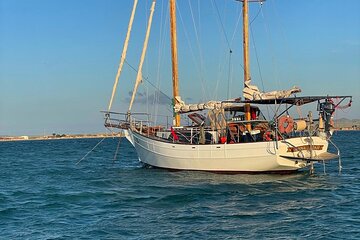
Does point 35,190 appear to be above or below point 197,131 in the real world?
below

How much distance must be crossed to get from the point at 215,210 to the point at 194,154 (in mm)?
11353

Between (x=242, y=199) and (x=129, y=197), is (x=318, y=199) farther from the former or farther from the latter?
(x=129, y=197)

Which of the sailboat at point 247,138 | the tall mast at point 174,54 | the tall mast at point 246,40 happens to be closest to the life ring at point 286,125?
the sailboat at point 247,138

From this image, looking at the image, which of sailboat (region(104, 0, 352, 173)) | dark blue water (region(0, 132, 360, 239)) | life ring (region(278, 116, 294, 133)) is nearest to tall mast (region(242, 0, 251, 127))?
sailboat (region(104, 0, 352, 173))

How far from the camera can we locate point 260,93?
29094 mm

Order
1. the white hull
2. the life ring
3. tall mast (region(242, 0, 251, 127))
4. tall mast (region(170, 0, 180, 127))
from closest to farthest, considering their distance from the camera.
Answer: the life ring → the white hull → tall mast (region(242, 0, 251, 127)) → tall mast (region(170, 0, 180, 127))

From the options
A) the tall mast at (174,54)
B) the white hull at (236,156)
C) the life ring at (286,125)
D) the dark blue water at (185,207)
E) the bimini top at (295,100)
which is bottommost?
the dark blue water at (185,207)

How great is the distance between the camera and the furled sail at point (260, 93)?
2686 cm

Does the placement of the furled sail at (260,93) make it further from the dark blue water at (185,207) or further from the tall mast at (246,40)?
the dark blue water at (185,207)

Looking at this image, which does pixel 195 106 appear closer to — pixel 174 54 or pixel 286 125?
pixel 174 54

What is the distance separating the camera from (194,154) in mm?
28891

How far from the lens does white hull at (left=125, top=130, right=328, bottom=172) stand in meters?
26.5

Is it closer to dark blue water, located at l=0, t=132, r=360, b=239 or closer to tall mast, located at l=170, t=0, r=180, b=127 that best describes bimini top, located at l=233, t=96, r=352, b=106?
dark blue water, located at l=0, t=132, r=360, b=239

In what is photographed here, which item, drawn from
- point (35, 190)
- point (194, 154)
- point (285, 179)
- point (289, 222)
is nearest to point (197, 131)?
point (194, 154)
